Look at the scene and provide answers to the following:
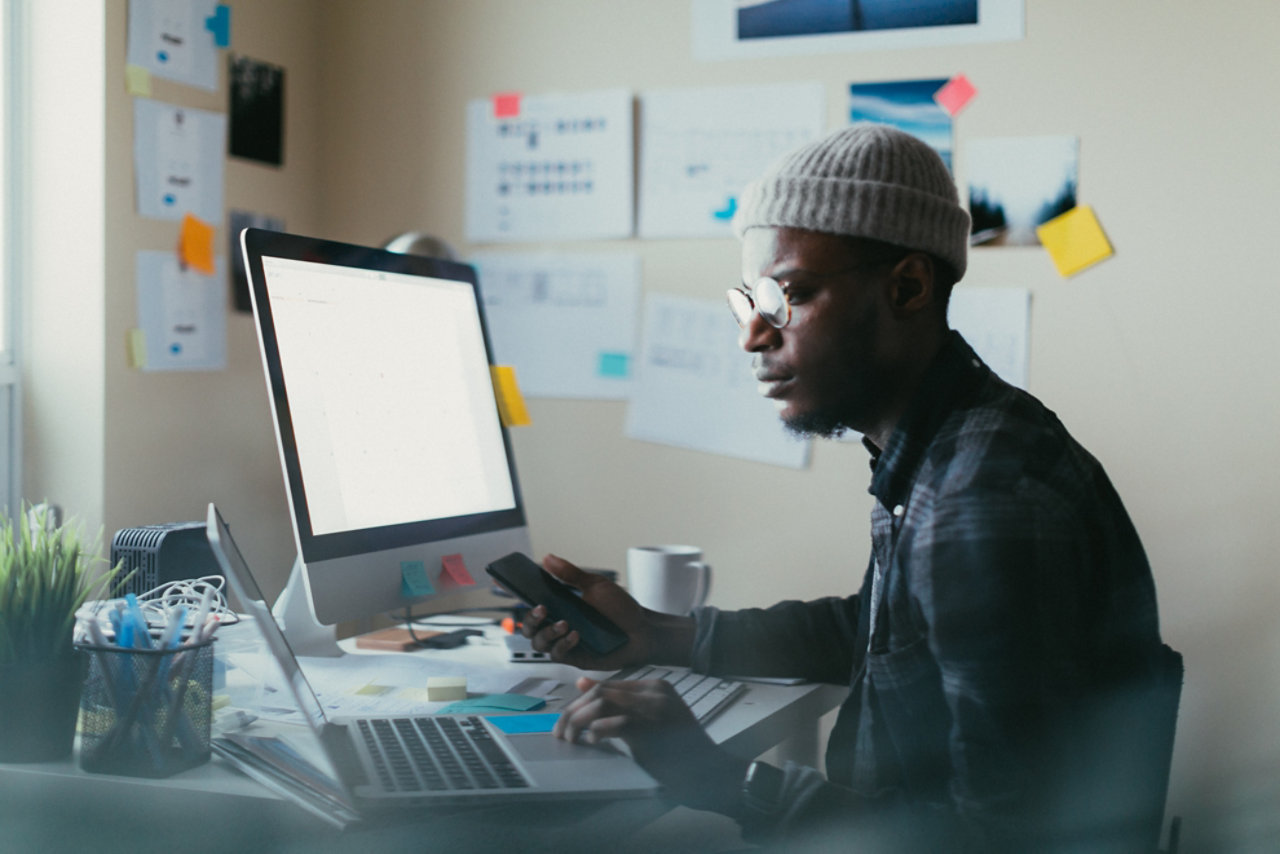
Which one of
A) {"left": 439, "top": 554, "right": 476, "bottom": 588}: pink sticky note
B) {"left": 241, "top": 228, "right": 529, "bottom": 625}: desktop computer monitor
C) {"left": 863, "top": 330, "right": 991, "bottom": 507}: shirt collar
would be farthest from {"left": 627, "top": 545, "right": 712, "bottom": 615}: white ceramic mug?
{"left": 863, "top": 330, "right": 991, "bottom": 507}: shirt collar

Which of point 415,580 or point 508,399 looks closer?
point 415,580

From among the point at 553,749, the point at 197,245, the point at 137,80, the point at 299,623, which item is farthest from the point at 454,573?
the point at 137,80

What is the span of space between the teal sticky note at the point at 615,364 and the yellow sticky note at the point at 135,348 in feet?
2.49

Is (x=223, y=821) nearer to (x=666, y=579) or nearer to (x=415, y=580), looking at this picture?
(x=415, y=580)

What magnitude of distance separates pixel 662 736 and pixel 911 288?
479 mm

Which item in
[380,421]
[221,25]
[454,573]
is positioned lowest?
Answer: [454,573]

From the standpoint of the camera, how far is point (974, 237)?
188cm

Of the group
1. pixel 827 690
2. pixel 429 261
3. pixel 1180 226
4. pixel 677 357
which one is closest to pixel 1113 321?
pixel 1180 226

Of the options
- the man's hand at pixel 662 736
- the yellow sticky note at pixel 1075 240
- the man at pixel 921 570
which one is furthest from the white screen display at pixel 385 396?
the yellow sticky note at pixel 1075 240

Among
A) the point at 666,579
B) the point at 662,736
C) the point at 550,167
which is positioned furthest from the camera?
the point at 550,167

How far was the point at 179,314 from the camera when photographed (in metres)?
1.87

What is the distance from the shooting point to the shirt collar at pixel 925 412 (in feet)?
3.48

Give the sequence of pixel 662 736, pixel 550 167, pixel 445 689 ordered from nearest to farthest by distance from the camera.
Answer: pixel 662 736 < pixel 445 689 < pixel 550 167

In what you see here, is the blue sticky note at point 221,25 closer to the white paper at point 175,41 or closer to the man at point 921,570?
the white paper at point 175,41
